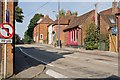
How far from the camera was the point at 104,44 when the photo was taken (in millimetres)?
41531

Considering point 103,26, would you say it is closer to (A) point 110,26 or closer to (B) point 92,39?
(A) point 110,26

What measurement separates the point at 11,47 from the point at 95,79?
3.81 metres

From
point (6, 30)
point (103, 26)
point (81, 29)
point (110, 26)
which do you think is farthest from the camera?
point (81, 29)

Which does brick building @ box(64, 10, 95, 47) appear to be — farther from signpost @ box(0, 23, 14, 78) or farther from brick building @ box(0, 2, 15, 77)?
signpost @ box(0, 23, 14, 78)

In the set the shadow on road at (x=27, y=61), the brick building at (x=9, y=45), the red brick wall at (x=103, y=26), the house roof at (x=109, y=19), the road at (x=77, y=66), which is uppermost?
the house roof at (x=109, y=19)

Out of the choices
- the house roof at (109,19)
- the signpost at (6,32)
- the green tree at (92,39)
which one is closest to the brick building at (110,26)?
the house roof at (109,19)

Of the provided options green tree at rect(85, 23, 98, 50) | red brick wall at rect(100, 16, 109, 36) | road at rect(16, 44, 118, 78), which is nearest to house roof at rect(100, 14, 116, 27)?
red brick wall at rect(100, 16, 109, 36)

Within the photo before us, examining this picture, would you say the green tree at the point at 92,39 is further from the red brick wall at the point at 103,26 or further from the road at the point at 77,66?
the road at the point at 77,66

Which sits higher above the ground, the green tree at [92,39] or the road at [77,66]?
the green tree at [92,39]

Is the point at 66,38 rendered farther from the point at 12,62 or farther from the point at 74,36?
the point at 12,62

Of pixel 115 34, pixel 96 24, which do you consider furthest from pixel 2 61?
pixel 96 24

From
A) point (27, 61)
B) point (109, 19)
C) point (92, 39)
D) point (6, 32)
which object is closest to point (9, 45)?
point (6, 32)

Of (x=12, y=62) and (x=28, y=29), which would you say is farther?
(x=28, y=29)

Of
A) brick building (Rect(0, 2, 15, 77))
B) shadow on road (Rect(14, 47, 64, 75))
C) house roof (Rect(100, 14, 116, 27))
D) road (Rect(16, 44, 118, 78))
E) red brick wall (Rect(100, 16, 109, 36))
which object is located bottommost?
road (Rect(16, 44, 118, 78))
